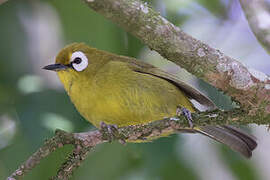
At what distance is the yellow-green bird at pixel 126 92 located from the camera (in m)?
4.00

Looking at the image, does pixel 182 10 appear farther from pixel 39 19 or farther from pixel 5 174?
pixel 5 174

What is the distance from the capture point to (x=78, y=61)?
445 centimetres

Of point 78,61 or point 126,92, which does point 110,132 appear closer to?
point 126,92

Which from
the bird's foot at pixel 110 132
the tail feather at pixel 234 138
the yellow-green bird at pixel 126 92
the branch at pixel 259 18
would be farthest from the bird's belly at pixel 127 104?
the branch at pixel 259 18

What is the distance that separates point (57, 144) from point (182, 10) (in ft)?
8.79

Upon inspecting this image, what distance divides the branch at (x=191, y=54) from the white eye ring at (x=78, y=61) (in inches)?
55.6

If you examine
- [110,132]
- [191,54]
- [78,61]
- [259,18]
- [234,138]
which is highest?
[259,18]

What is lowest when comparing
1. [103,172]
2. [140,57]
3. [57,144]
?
[57,144]

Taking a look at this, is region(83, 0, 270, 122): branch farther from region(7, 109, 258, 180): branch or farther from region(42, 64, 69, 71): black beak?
region(42, 64, 69, 71): black beak

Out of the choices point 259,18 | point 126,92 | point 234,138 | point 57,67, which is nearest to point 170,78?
point 126,92

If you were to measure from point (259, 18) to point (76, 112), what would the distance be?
192 centimetres

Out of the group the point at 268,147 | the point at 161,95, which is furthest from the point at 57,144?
the point at 268,147

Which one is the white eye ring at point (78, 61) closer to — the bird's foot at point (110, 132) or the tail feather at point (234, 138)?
the bird's foot at point (110, 132)

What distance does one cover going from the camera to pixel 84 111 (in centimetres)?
416
